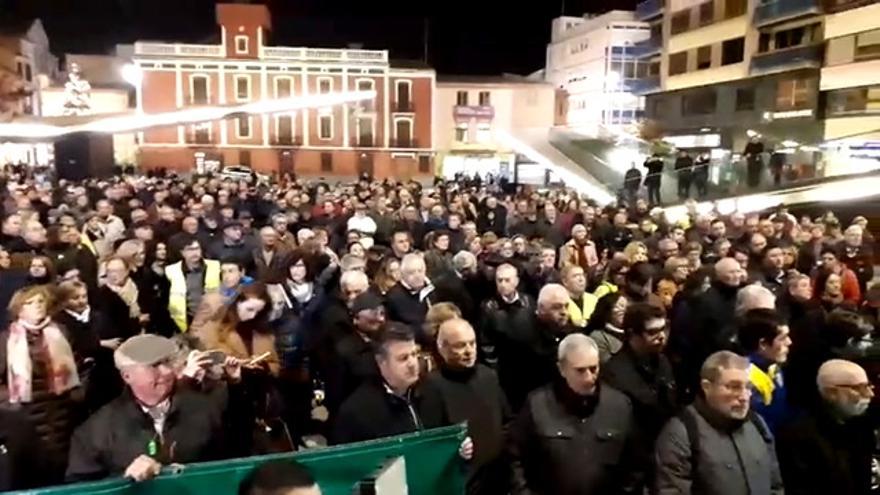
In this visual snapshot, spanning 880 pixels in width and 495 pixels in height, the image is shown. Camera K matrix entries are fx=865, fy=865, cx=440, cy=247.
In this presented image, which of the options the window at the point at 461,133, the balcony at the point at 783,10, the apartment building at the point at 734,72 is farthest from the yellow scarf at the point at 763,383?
the window at the point at 461,133

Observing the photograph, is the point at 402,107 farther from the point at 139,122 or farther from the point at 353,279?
the point at 353,279

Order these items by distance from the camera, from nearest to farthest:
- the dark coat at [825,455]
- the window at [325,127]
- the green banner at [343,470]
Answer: the green banner at [343,470], the dark coat at [825,455], the window at [325,127]

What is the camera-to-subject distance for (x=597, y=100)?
6094 centimetres

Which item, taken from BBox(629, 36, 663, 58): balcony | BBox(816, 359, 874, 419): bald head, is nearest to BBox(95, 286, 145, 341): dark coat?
BBox(816, 359, 874, 419): bald head

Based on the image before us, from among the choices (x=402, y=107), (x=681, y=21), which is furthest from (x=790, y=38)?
(x=402, y=107)

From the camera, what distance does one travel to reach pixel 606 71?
5950 centimetres

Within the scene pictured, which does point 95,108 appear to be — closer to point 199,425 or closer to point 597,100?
point 597,100

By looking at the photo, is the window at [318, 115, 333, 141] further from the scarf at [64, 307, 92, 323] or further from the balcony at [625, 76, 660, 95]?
the scarf at [64, 307, 92, 323]

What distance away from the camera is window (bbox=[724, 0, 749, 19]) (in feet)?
142

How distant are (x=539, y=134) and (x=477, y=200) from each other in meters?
28.1

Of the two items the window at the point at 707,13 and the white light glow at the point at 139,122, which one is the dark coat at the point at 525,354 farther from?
the window at the point at 707,13

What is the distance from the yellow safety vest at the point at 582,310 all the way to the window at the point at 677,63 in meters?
44.7

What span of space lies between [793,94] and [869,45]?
470cm

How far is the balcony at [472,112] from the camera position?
2452 inches
